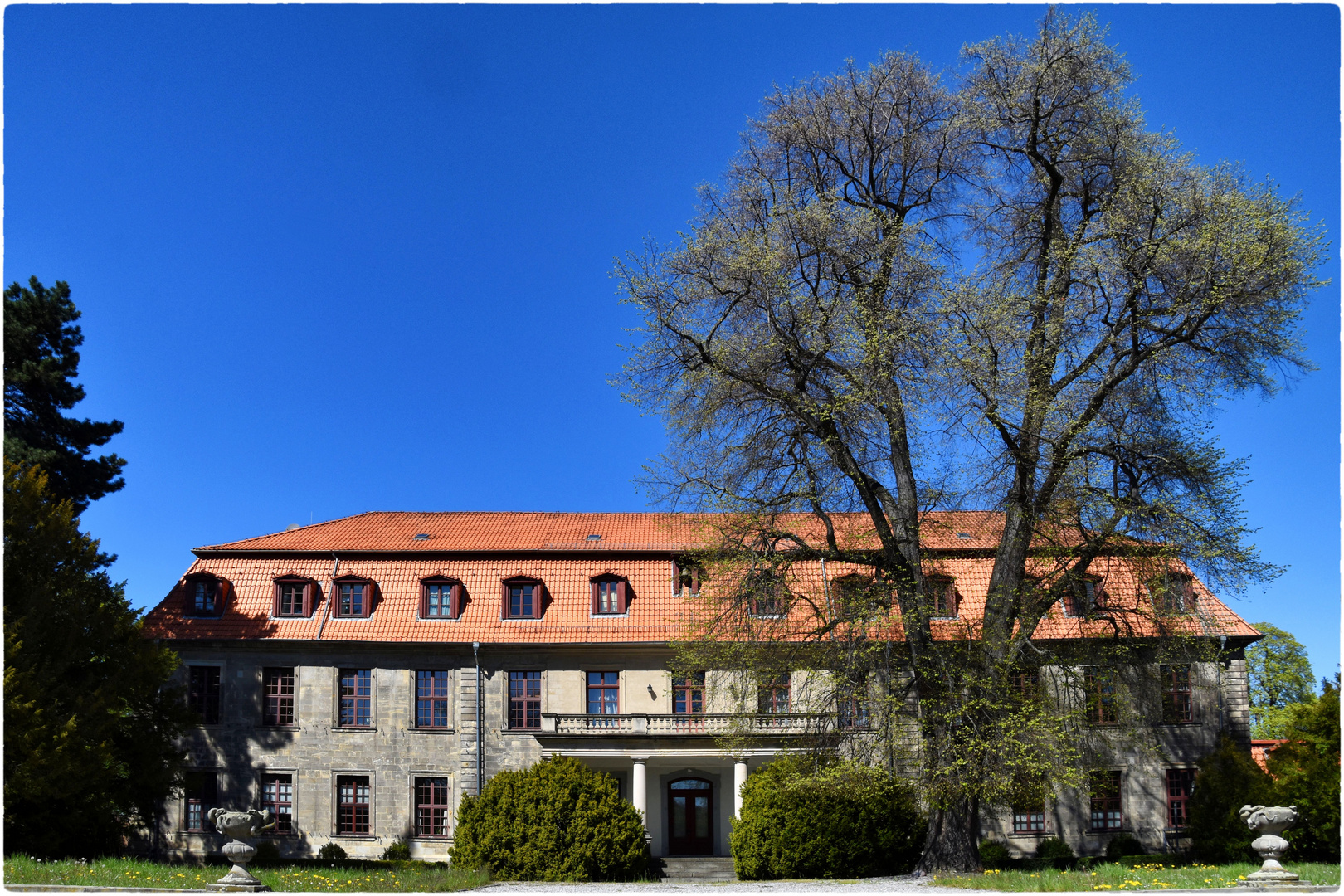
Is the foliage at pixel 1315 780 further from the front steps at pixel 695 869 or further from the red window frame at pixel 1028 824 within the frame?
the front steps at pixel 695 869

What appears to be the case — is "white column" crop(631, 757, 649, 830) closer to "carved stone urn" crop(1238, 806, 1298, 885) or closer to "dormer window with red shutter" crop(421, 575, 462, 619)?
"dormer window with red shutter" crop(421, 575, 462, 619)

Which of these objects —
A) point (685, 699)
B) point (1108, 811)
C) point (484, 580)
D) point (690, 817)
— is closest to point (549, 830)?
point (685, 699)

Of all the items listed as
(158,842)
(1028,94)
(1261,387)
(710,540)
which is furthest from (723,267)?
(158,842)

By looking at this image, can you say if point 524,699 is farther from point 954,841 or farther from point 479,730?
point 954,841

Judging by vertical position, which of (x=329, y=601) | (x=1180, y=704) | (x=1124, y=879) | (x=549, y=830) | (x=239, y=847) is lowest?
(x=549, y=830)

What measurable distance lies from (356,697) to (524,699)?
486cm

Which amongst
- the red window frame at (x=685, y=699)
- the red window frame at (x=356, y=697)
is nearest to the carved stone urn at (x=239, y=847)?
the red window frame at (x=356, y=697)

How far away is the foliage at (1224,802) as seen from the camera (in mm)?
25156

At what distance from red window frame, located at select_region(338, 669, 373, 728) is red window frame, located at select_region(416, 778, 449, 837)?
2.44 metres

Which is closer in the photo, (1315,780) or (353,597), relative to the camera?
(1315,780)

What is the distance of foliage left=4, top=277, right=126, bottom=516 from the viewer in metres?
32.8

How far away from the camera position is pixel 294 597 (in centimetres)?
3195

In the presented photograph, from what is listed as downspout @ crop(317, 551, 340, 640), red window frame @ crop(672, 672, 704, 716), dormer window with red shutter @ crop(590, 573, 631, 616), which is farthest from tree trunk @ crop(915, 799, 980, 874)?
downspout @ crop(317, 551, 340, 640)

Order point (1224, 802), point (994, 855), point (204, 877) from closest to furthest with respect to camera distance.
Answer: point (204, 877) → point (1224, 802) → point (994, 855)
